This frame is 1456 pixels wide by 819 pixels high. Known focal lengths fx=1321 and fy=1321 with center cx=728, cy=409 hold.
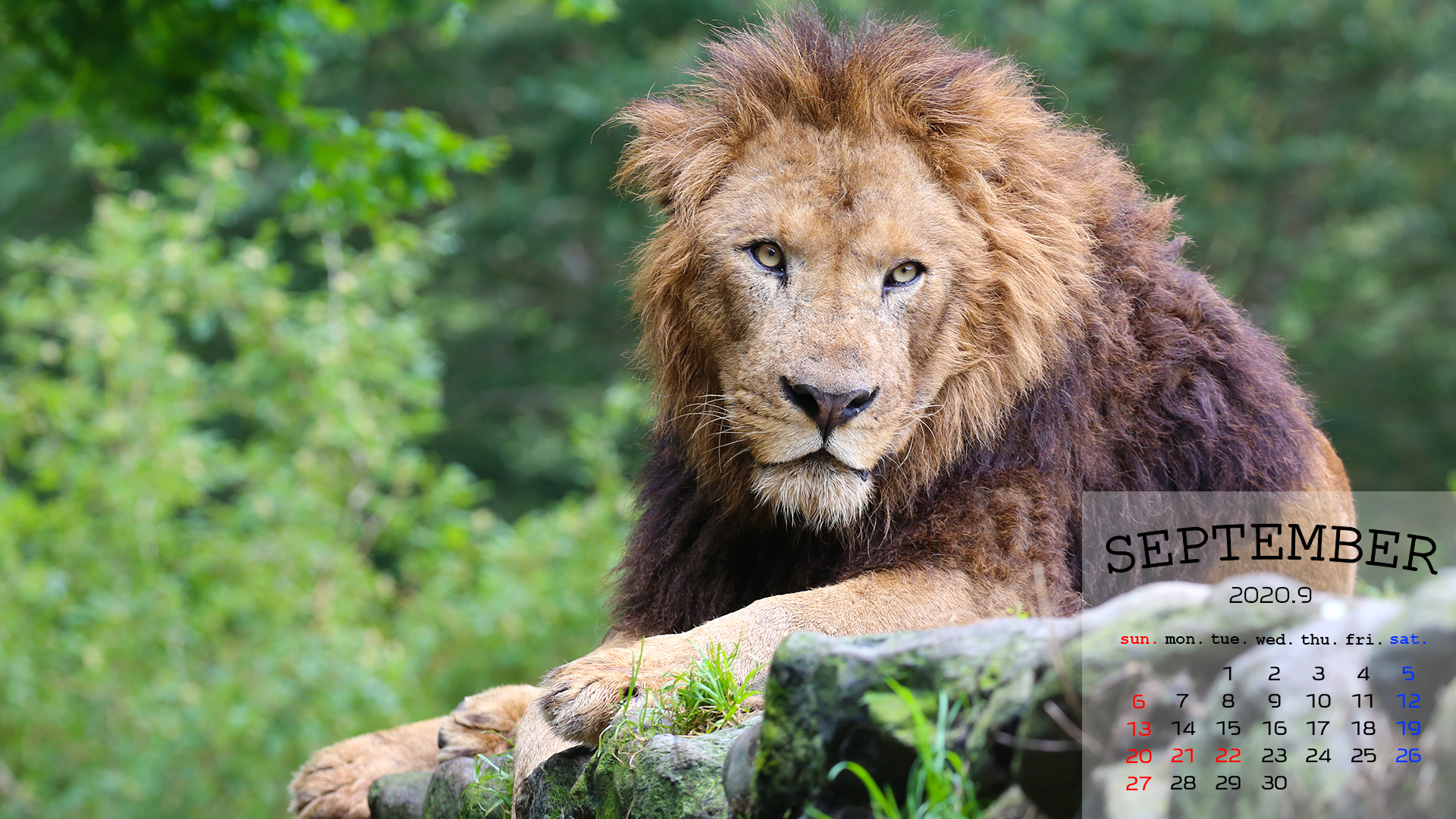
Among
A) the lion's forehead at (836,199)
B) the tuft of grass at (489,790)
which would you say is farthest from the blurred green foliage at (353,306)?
the tuft of grass at (489,790)

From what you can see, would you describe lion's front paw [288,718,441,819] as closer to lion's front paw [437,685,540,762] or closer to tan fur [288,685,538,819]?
tan fur [288,685,538,819]

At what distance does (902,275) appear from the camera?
296cm

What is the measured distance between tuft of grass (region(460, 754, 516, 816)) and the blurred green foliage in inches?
94.2

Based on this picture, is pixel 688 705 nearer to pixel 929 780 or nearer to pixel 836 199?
pixel 929 780

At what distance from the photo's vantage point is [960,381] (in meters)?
3.06

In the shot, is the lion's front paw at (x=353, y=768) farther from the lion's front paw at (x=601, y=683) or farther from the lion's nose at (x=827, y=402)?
the lion's nose at (x=827, y=402)

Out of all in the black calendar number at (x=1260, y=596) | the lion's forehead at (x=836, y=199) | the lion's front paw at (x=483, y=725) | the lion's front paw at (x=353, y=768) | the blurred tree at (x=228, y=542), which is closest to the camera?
the black calendar number at (x=1260, y=596)

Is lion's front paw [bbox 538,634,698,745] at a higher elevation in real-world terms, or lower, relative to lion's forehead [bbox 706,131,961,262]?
lower

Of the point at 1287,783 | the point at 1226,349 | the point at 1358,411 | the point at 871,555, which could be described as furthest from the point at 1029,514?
the point at 1358,411

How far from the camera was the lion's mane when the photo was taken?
298 centimetres

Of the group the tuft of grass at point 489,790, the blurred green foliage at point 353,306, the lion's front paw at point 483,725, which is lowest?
the tuft of grass at point 489,790

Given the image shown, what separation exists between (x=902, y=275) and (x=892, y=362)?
0.23 m

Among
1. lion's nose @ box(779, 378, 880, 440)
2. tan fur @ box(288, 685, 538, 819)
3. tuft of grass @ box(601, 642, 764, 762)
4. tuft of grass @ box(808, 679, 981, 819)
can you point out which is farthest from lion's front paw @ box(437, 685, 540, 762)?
tuft of grass @ box(808, 679, 981, 819)
